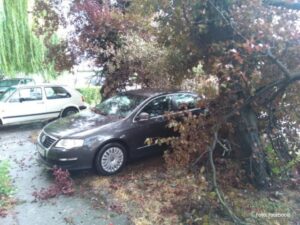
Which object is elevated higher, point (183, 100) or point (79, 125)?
point (183, 100)

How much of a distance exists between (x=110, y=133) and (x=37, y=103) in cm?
522

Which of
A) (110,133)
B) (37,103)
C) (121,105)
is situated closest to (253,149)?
(110,133)

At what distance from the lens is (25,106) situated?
389 inches

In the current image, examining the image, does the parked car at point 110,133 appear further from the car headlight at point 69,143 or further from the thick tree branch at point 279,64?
the thick tree branch at point 279,64

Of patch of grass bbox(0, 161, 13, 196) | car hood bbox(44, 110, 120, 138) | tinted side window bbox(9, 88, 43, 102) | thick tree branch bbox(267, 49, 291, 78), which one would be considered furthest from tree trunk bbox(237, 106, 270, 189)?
tinted side window bbox(9, 88, 43, 102)

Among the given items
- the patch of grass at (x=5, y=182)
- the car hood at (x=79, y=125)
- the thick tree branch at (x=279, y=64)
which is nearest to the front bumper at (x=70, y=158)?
the car hood at (x=79, y=125)

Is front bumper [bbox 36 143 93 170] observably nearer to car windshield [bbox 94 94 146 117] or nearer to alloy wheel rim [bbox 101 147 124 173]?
alloy wheel rim [bbox 101 147 124 173]

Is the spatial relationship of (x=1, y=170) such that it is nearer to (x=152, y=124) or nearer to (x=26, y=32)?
(x=152, y=124)

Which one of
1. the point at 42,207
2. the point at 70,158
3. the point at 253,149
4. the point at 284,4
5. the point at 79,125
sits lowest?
the point at 42,207

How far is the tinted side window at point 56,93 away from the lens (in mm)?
10403

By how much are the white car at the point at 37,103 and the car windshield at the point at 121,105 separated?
3.90m

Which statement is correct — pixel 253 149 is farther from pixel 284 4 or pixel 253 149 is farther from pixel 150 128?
pixel 284 4

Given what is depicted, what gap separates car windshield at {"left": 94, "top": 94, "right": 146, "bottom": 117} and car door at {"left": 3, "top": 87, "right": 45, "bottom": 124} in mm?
3895

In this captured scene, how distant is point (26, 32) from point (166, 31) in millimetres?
10532
